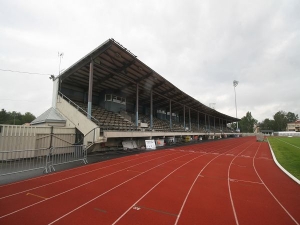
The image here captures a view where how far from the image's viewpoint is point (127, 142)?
17.0m

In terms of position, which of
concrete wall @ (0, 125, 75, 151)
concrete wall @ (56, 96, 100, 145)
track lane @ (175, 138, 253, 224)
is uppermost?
concrete wall @ (56, 96, 100, 145)

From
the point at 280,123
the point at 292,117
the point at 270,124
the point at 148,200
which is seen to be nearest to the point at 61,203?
the point at 148,200

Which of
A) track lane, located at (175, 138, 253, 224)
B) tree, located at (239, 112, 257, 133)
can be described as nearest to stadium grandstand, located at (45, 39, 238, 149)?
track lane, located at (175, 138, 253, 224)

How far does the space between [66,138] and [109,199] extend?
33.3 feet

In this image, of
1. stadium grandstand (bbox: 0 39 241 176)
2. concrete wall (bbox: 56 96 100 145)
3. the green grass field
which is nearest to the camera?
the green grass field

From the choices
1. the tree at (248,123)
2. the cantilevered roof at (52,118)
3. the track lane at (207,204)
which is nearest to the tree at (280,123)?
the tree at (248,123)

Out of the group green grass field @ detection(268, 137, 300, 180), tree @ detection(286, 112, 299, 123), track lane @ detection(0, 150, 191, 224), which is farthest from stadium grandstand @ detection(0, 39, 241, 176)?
tree @ detection(286, 112, 299, 123)

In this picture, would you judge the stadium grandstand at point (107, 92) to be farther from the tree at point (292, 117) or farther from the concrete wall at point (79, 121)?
the tree at point (292, 117)

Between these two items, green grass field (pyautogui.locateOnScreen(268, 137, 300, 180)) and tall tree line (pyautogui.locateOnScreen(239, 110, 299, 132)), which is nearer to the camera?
green grass field (pyautogui.locateOnScreen(268, 137, 300, 180))

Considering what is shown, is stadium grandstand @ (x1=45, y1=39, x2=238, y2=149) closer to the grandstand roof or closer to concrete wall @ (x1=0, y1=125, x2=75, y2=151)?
the grandstand roof

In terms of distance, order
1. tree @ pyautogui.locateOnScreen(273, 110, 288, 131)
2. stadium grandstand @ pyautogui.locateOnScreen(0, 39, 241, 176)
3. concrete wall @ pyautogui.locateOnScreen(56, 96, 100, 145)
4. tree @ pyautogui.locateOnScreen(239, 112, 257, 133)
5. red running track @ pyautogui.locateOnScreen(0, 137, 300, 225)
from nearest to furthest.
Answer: red running track @ pyautogui.locateOnScreen(0, 137, 300, 225), stadium grandstand @ pyautogui.locateOnScreen(0, 39, 241, 176), concrete wall @ pyautogui.locateOnScreen(56, 96, 100, 145), tree @ pyautogui.locateOnScreen(239, 112, 257, 133), tree @ pyautogui.locateOnScreen(273, 110, 288, 131)

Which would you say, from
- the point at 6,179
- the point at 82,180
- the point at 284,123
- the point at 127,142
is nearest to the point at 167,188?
the point at 82,180

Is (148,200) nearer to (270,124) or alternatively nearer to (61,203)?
(61,203)

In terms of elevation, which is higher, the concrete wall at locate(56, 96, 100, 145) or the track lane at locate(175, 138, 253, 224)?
the concrete wall at locate(56, 96, 100, 145)
